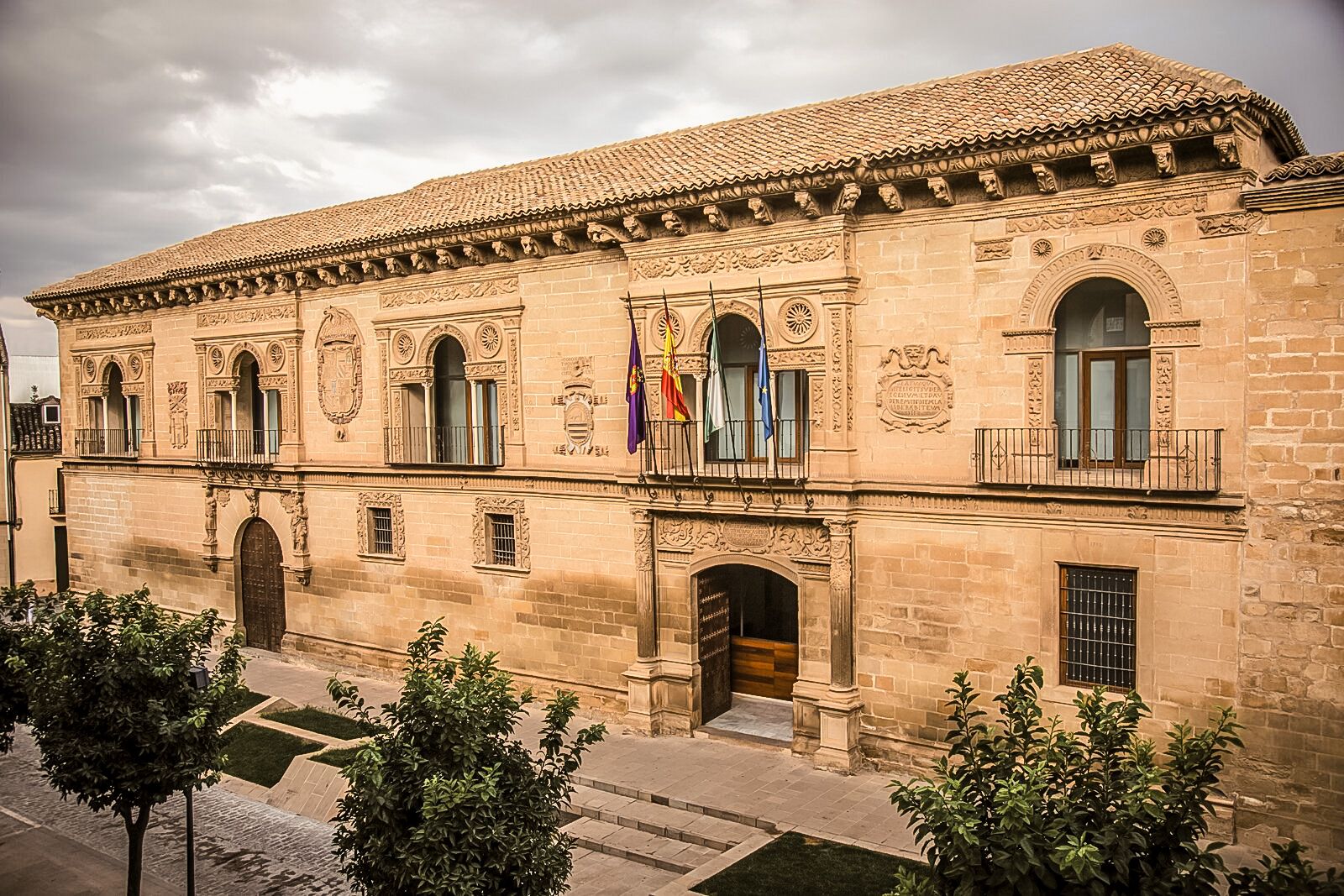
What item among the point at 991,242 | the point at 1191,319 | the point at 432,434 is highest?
the point at 991,242

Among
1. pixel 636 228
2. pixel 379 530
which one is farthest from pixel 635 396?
pixel 379 530

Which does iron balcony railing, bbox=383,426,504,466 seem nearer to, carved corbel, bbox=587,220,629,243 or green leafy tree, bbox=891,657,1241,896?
carved corbel, bbox=587,220,629,243

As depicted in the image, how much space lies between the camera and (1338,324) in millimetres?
10766

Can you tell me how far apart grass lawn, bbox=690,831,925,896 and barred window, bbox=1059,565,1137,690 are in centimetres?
339

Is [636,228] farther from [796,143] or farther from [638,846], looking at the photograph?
[638,846]

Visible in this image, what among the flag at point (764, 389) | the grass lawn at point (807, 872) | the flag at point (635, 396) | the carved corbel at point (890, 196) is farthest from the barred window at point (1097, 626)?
the flag at point (635, 396)

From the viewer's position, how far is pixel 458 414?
19188mm

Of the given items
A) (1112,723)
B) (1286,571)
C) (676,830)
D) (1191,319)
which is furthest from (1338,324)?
(676,830)

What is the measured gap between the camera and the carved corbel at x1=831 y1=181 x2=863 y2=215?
1334cm

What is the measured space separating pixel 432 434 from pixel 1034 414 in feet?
35.9

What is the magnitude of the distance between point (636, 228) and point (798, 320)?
301cm

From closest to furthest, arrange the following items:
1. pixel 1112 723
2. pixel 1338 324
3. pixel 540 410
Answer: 1. pixel 1112 723
2. pixel 1338 324
3. pixel 540 410

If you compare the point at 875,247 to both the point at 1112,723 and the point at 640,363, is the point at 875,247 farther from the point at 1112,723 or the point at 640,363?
the point at 1112,723

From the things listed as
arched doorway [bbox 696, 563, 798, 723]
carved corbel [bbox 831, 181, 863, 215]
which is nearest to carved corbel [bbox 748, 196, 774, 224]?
carved corbel [bbox 831, 181, 863, 215]
